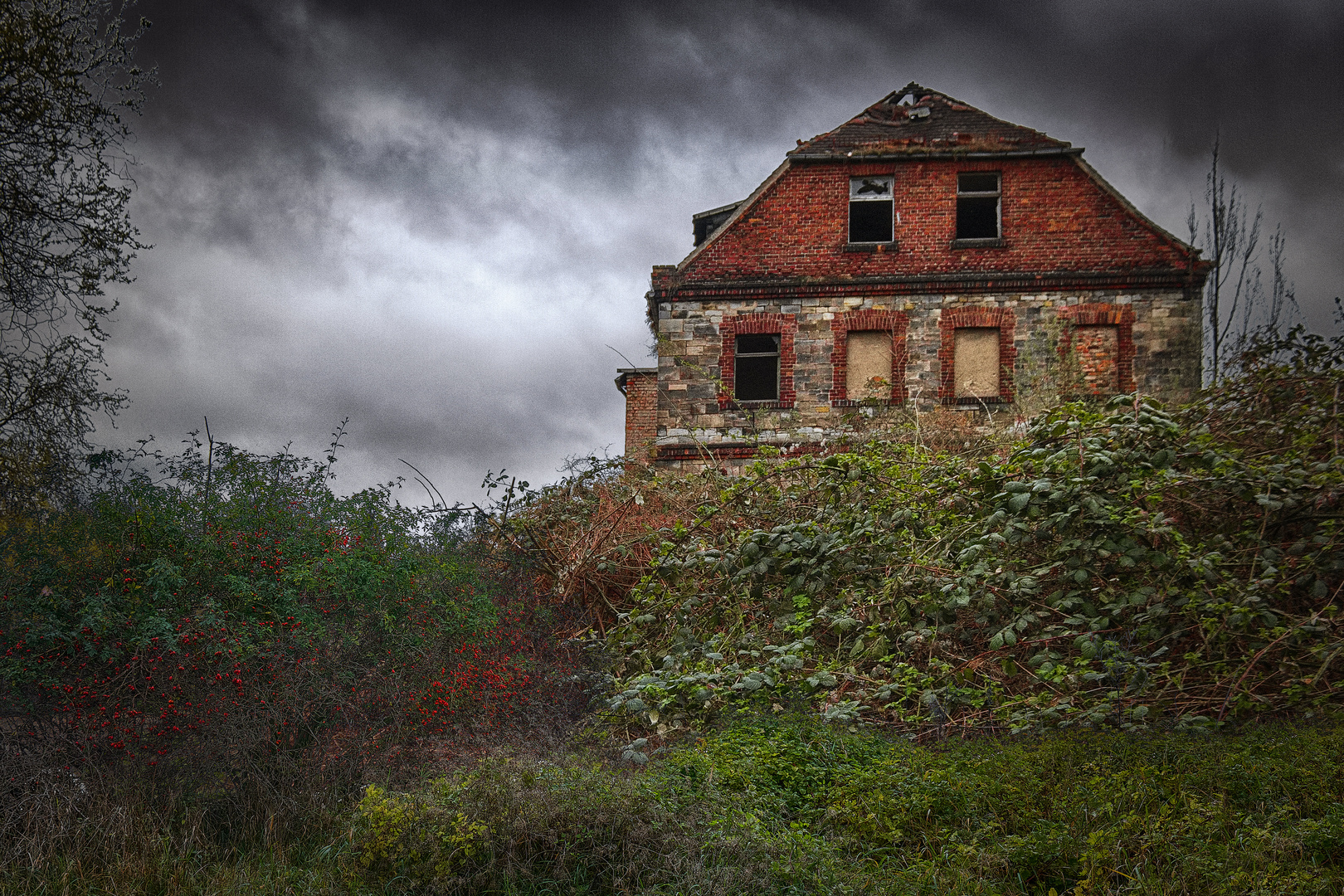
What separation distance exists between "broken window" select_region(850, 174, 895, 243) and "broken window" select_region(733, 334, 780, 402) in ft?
A: 8.99

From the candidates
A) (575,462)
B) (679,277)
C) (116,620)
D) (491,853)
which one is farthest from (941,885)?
(679,277)

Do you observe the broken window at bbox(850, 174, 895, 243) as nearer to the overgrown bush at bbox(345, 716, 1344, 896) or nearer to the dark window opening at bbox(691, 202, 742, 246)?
the dark window opening at bbox(691, 202, 742, 246)

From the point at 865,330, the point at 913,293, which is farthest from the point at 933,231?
the point at 865,330

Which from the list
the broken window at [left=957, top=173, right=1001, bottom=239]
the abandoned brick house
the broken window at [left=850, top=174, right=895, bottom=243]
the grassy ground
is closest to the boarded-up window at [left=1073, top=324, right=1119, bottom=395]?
the abandoned brick house

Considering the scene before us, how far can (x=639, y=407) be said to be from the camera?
1939cm

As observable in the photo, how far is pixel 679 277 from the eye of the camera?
1727cm

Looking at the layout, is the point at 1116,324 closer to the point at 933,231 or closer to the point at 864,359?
the point at 933,231

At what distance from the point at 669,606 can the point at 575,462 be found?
11.4ft

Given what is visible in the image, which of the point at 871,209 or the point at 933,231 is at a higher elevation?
the point at 871,209

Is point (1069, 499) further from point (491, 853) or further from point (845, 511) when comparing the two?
point (491, 853)

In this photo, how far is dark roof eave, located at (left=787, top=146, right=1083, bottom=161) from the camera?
17.1 meters

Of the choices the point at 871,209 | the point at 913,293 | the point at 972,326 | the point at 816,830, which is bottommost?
the point at 816,830

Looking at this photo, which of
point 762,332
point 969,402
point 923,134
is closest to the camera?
point 969,402

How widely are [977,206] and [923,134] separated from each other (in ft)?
6.06
